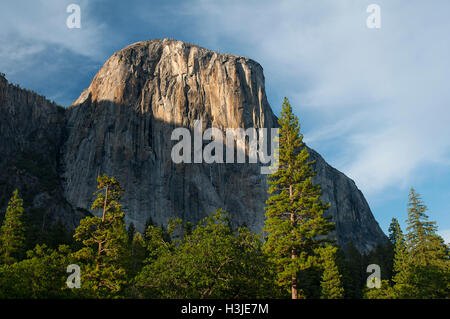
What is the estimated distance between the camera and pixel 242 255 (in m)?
18.5

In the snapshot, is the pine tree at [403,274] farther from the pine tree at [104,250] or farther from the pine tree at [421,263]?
the pine tree at [104,250]

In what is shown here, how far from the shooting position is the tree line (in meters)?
17.4

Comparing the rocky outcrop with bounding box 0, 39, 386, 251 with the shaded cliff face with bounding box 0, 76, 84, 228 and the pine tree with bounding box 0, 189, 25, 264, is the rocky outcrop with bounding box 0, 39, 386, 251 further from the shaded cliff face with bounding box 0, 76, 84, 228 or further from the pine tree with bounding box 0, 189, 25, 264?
the pine tree with bounding box 0, 189, 25, 264

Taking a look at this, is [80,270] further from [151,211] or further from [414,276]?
[151,211]

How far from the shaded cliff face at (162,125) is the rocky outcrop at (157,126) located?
0.91 feet

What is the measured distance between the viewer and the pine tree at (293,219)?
24.3 meters

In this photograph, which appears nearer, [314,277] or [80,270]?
[80,270]

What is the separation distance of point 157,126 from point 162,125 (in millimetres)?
1432

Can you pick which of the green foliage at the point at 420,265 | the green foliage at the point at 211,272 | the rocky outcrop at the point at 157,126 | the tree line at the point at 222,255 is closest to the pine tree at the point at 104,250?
the tree line at the point at 222,255

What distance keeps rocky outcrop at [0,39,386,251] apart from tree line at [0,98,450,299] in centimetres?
5600

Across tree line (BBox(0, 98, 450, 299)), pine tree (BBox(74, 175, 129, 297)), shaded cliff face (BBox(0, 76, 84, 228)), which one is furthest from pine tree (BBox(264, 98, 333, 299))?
shaded cliff face (BBox(0, 76, 84, 228))

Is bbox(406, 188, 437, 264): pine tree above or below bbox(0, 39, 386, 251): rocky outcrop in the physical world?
below
